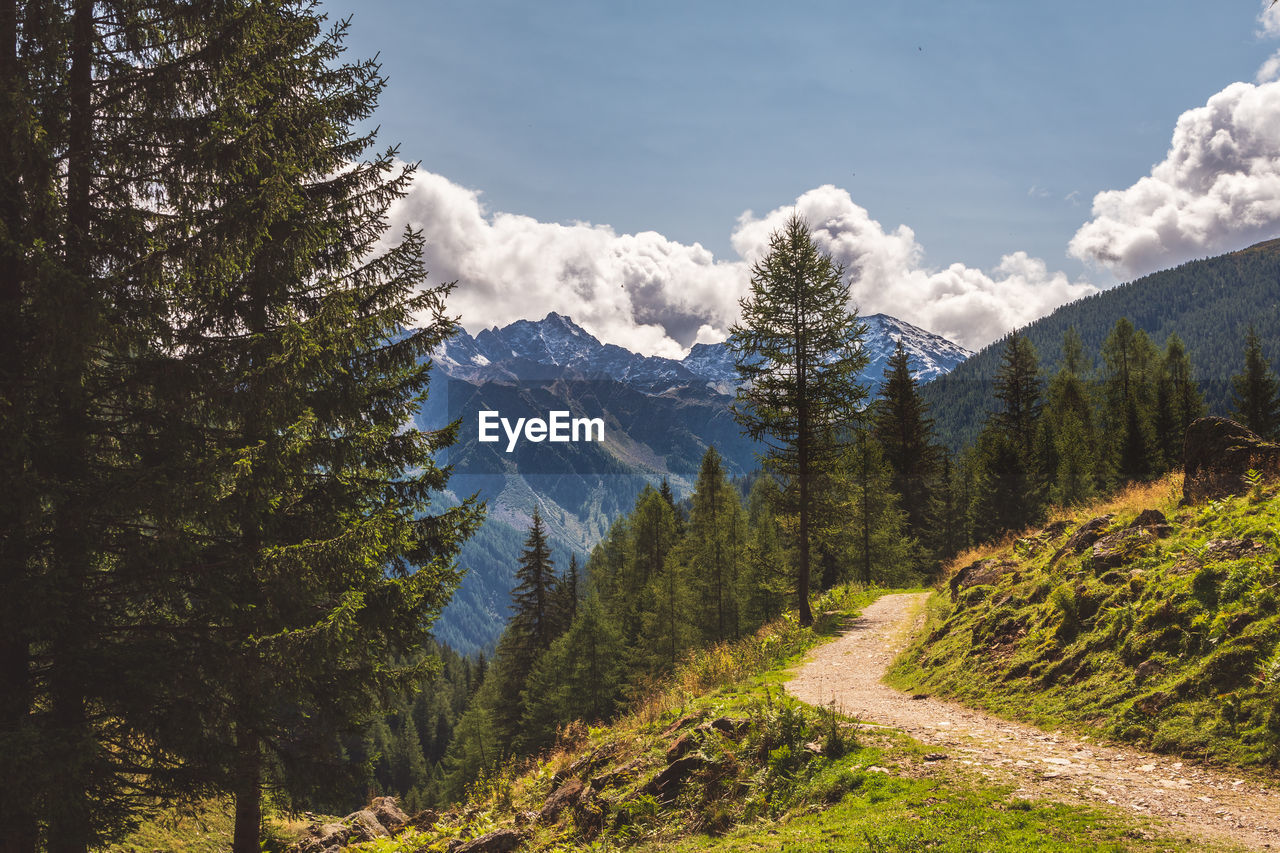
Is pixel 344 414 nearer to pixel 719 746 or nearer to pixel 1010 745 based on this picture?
pixel 719 746

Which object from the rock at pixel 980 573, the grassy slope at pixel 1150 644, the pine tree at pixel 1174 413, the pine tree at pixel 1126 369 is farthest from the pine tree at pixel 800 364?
the pine tree at pixel 1126 369

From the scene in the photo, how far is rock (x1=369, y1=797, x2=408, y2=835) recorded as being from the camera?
15.5 meters

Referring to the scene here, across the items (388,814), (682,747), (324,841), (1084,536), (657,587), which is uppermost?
(1084,536)

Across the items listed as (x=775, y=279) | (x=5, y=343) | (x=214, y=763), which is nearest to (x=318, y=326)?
(x=5, y=343)

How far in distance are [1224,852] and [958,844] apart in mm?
1932

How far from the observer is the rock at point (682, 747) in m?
9.78

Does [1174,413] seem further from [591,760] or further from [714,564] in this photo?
[591,760]

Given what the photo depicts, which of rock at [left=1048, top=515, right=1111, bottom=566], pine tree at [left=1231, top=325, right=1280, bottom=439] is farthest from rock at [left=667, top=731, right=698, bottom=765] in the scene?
pine tree at [left=1231, top=325, right=1280, bottom=439]

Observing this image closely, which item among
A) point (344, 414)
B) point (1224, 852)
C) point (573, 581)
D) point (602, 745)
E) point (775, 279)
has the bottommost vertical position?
point (573, 581)

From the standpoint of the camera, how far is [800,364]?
21.9 m

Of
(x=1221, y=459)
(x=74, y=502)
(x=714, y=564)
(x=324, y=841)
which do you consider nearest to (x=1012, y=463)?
(x=714, y=564)

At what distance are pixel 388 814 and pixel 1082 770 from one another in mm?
15619

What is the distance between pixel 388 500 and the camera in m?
12.4

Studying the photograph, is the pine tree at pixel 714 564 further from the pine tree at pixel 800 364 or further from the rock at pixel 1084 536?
the rock at pixel 1084 536
